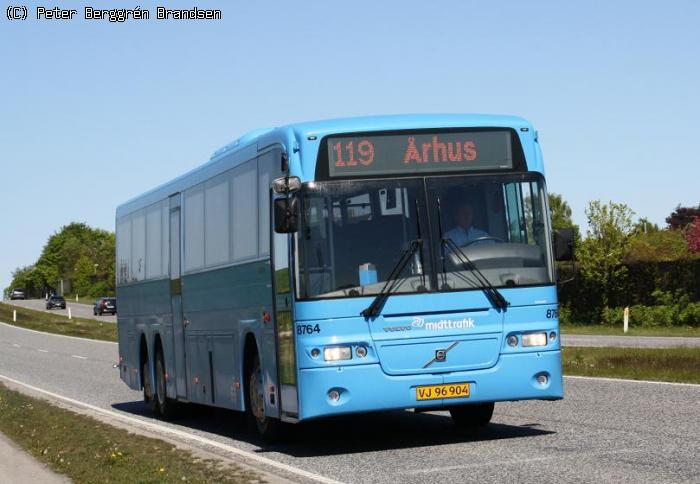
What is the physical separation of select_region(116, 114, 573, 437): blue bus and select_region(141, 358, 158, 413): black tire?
7.39 m

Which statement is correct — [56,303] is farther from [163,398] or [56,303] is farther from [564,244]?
[564,244]

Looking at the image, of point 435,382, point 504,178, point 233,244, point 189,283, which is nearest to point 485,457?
point 435,382

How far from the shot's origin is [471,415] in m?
15.5

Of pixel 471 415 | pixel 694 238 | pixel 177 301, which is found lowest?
pixel 471 415

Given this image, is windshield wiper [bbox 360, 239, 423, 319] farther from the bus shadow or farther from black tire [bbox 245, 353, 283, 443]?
black tire [bbox 245, 353, 283, 443]

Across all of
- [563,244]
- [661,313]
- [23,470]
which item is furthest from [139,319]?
[661,313]

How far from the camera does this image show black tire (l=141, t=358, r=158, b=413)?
70.7 feet

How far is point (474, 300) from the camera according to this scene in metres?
13.3

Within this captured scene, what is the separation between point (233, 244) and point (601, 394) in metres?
6.22

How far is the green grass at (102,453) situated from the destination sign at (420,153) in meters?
3.14

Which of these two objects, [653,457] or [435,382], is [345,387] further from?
[653,457]

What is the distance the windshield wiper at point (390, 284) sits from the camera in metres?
13.0

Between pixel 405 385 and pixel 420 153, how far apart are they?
2.27 metres

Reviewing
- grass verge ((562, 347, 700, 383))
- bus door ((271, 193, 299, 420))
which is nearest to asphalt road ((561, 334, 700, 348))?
grass verge ((562, 347, 700, 383))
